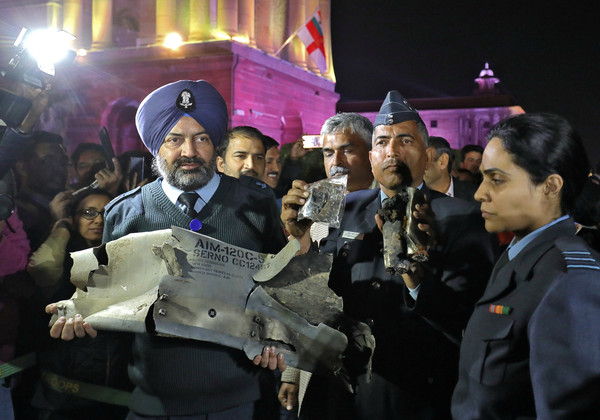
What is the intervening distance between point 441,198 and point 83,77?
98.8 feet

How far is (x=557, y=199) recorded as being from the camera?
7.41 feet

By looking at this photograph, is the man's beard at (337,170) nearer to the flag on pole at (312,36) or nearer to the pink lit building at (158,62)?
the pink lit building at (158,62)

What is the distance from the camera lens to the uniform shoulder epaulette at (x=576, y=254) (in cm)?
194

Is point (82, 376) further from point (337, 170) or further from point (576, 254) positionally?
point (576, 254)

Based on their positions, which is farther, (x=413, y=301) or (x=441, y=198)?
(x=441, y=198)

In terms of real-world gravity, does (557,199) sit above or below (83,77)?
below

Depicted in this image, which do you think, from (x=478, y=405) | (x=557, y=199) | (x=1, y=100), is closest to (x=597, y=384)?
(x=478, y=405)

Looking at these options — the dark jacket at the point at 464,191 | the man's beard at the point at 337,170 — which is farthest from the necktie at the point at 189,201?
the dark jacket at the point at 464,191

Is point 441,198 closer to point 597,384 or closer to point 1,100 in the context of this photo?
→ point 597,384

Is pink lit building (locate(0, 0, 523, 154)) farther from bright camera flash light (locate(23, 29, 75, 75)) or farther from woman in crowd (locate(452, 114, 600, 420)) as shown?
woman in crowd (locate(452, 114, 600, 420))

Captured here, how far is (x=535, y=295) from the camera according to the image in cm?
202

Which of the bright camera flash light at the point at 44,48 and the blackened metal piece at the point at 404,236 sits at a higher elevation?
the bright camera flash light at the point at 44,48

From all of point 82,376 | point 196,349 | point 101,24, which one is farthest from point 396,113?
point 101,24

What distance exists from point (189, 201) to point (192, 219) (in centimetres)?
10
